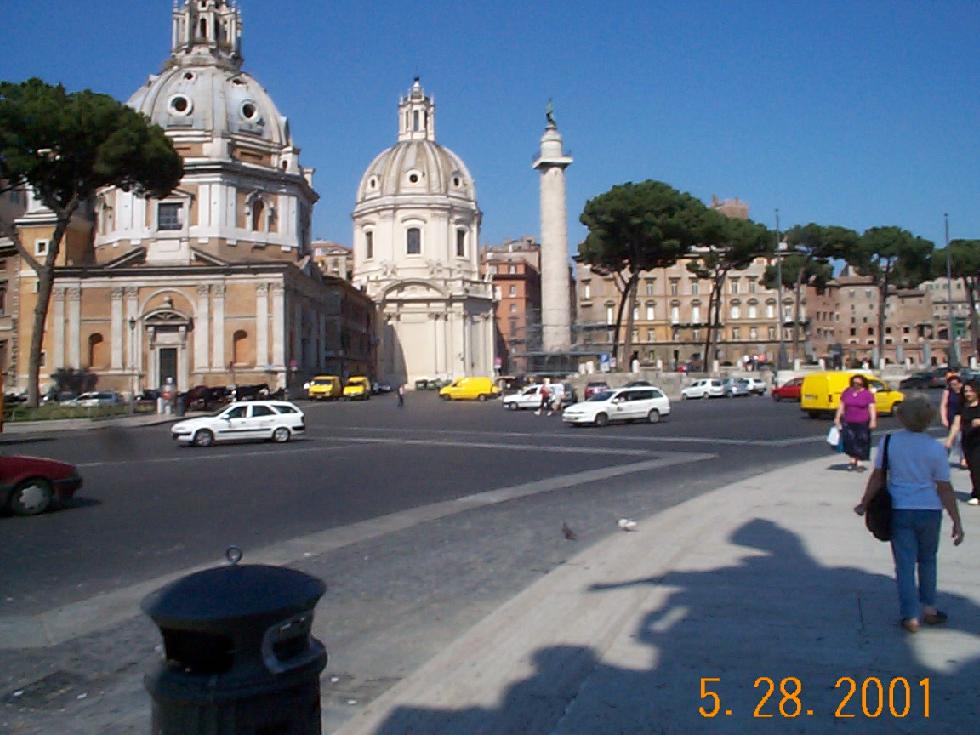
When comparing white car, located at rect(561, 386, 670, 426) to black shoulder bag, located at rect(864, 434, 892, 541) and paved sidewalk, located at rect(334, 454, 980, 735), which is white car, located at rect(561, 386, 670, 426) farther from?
black shoulder bag, located at rect(864, 434, 892, 541)

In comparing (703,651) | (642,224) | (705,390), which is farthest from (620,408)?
(642,224)

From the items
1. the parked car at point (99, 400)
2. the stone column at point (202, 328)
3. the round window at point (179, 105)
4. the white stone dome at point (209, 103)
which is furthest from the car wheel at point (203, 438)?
the round window at point (179, 105)

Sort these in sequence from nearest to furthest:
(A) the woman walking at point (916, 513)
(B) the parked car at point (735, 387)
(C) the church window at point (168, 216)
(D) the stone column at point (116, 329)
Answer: (A) the woman walking at point (916, 513), (B) the parked car at point (735, 387), (D) the stone column at point (116, 329), (C) the church window at point (168, 216)

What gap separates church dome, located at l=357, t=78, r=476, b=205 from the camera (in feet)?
306

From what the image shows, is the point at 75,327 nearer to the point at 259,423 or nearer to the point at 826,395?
the point at 259,423

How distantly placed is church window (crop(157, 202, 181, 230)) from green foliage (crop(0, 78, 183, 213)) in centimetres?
2249

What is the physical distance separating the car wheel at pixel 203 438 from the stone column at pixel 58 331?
3881cm

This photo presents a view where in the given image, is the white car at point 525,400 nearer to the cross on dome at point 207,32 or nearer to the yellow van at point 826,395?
the yellow van at point 826,395

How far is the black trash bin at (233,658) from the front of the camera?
2.52 m

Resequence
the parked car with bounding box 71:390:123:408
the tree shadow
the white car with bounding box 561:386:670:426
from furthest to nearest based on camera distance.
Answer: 1. the parked car with bounding box 71:390:123:408
2. the white car with bounding box 561:386:670:426
3. the tree shadow

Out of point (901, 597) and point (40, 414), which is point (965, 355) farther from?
point (901, 597)

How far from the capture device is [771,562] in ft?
24.9

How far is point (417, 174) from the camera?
93.1 m

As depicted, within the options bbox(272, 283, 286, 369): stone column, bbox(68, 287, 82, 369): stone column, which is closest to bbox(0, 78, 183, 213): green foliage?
bbox(272, 283, 286, 369): stone column
